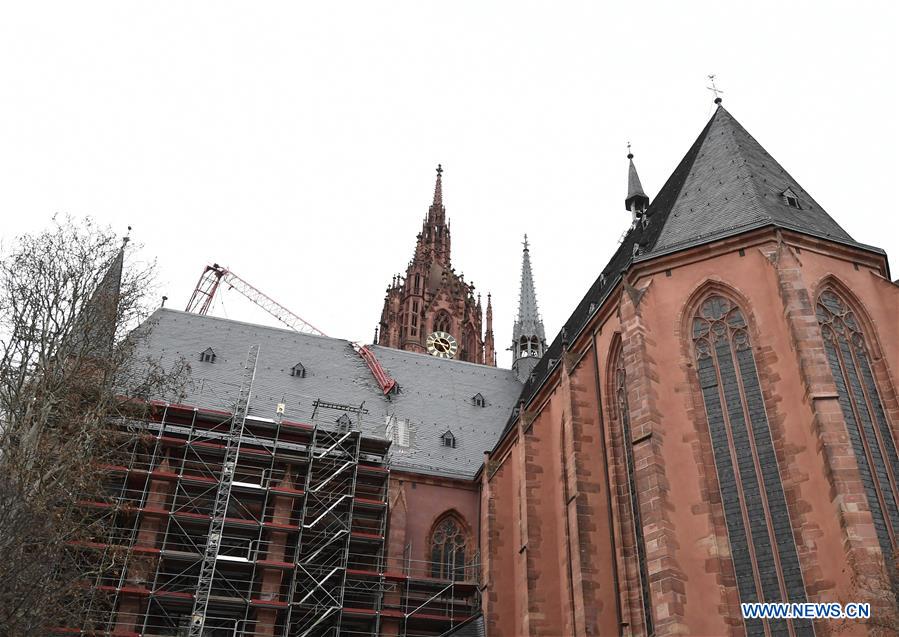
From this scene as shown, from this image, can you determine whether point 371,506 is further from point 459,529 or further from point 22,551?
point 22,551

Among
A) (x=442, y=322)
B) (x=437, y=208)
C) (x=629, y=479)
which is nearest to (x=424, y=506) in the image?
(x=629, y=479)

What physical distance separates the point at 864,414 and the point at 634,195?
18.5 metres

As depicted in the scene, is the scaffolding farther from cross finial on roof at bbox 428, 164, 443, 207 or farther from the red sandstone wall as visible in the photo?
cross finial on roof at bbox 428, 164, 443, 207

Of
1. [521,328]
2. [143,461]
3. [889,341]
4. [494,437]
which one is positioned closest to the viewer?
[889,341]

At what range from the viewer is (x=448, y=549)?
81.7 ft

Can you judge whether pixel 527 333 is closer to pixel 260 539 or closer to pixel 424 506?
pixel 424 506

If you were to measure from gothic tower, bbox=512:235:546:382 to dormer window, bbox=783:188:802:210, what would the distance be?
19.1 m

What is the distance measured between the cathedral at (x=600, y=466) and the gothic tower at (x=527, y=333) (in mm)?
7248

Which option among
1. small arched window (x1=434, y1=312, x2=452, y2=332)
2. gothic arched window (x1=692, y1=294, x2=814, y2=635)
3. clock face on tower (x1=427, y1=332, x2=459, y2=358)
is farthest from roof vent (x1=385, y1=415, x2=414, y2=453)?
small arched window (x1=434, y1=312, x2=452, y2=332)

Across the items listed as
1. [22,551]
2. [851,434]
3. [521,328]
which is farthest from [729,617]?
[521,328]

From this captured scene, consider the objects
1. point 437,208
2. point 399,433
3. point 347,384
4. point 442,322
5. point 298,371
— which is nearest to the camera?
point 399,433

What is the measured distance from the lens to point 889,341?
1523 cm

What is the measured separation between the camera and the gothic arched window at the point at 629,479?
15.3m

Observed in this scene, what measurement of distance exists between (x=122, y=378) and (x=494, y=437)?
15.6m
